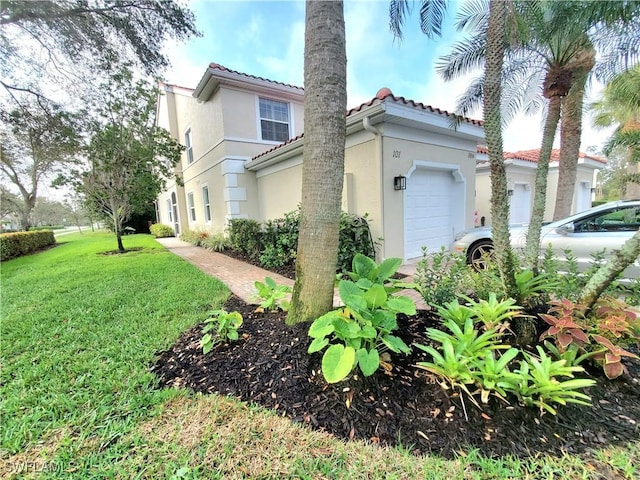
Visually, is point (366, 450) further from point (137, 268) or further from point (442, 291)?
point (137, 268)

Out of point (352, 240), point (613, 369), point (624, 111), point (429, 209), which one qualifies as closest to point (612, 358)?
point (613, 369)

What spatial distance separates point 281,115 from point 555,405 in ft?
35.9

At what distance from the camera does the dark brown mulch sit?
167cm

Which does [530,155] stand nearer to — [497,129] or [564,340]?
[497,129]

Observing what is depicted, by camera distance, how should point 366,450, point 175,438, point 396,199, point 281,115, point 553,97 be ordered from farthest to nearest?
point 281,115 → point 396,199 → point 553,97 → point 175,438 → point 366,450

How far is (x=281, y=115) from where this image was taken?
411 inches

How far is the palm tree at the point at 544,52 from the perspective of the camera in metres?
3.13

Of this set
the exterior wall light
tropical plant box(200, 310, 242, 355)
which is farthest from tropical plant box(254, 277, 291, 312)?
the exterior wall light

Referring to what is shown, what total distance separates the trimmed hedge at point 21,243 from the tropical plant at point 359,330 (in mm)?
15042

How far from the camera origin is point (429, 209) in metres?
6.90

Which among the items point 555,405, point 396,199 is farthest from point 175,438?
point 396,199

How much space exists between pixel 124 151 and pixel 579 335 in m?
12.2

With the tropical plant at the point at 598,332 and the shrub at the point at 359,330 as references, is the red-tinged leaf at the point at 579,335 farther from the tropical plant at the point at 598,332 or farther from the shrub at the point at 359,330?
the shrub at the point at 359,330

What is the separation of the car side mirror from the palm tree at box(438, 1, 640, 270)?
6.74ft
